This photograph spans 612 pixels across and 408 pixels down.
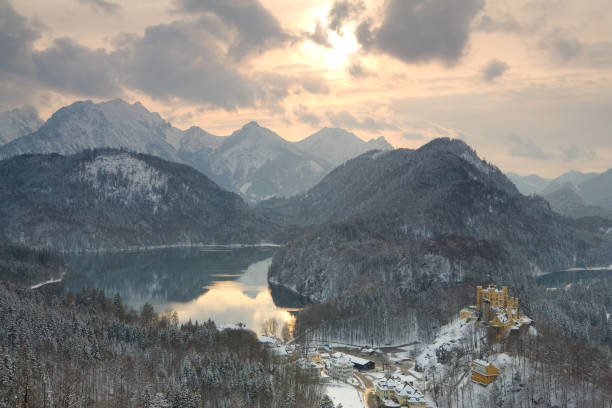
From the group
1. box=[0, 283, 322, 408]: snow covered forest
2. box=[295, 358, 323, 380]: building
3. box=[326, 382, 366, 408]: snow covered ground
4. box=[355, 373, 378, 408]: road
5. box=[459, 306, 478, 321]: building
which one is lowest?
box=[355, 373, 378, 408]: road

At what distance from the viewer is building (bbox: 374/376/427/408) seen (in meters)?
89.8

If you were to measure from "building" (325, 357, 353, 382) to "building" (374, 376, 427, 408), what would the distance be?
10355 millimetres

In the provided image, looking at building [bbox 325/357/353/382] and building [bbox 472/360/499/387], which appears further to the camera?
building [bbox 325/357/353/382]

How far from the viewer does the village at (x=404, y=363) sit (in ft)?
303

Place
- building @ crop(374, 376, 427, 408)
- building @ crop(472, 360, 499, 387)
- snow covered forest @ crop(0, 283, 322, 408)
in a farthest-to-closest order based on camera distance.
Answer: building @ crop(374, 376, 427, 408) < building @ crop(472, 360, 499, 387) < snow covered forest @ crop(0, 283, 322, 408)

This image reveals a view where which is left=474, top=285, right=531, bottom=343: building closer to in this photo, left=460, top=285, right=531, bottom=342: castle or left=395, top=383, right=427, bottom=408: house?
left=460, top=285, right=531, bottom=342: castle

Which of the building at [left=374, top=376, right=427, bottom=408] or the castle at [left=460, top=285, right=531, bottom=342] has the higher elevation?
the castle at [left=460, top=285, right=531, bottom=342]

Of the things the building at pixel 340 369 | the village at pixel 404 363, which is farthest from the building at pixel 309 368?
the building at pixel 340 369

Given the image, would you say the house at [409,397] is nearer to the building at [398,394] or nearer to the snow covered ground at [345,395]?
the building at [398,394]

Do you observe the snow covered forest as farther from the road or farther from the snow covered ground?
the road

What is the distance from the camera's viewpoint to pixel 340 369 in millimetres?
108625

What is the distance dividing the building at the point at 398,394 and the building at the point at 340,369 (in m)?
10.4

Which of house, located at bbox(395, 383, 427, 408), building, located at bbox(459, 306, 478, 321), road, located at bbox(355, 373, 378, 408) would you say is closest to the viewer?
house, located at bbox(395, 383, 427, 408)

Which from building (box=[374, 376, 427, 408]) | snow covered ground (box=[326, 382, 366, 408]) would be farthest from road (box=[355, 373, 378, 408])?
building (box=[374, 376, 427, 408])
